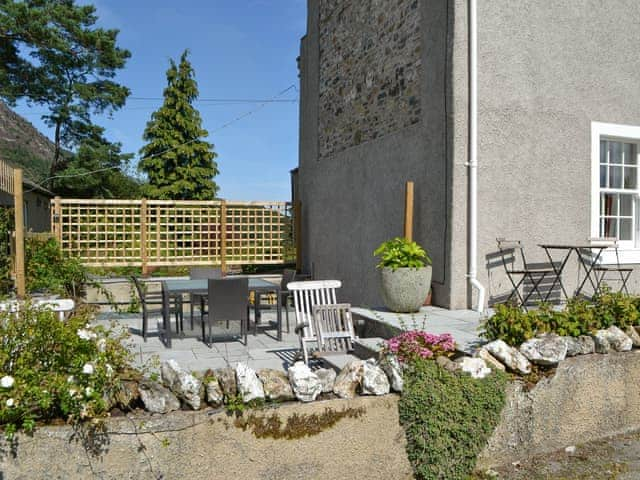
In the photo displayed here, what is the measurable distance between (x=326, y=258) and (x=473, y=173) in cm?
447

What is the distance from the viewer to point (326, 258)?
35.0 ft

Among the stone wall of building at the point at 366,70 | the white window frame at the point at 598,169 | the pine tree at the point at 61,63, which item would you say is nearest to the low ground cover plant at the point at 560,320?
the white window frame at the point at 598,169

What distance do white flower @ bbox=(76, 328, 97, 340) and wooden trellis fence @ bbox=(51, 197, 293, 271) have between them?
7309mm

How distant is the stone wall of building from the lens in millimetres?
7805

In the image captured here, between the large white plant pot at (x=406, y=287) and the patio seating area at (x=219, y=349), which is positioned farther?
the large white plant pot at (x=406, y=287)

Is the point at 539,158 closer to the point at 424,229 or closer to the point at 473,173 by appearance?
the point at 473,173

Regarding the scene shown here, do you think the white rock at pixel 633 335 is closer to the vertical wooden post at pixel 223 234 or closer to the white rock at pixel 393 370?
the white rock at pixel 393 370

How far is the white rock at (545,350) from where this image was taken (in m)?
4.06

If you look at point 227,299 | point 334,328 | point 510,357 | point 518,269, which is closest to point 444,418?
point 510,357

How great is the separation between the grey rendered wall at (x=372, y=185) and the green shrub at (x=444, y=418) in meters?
3.12

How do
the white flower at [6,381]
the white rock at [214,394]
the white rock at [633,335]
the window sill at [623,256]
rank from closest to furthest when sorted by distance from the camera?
the white flower at [6,381] < the white rock at [214,394] < the white rock at [633,335] < the window sill at [623,256]

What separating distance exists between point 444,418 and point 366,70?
668 centimetres

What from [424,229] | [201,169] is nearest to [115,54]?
[201,169]

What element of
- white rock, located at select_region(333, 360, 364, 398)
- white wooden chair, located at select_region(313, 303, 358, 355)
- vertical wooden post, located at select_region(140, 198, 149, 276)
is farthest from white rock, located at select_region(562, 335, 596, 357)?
vertical wooden post, located at select_region(140, 198, 149, 276)
